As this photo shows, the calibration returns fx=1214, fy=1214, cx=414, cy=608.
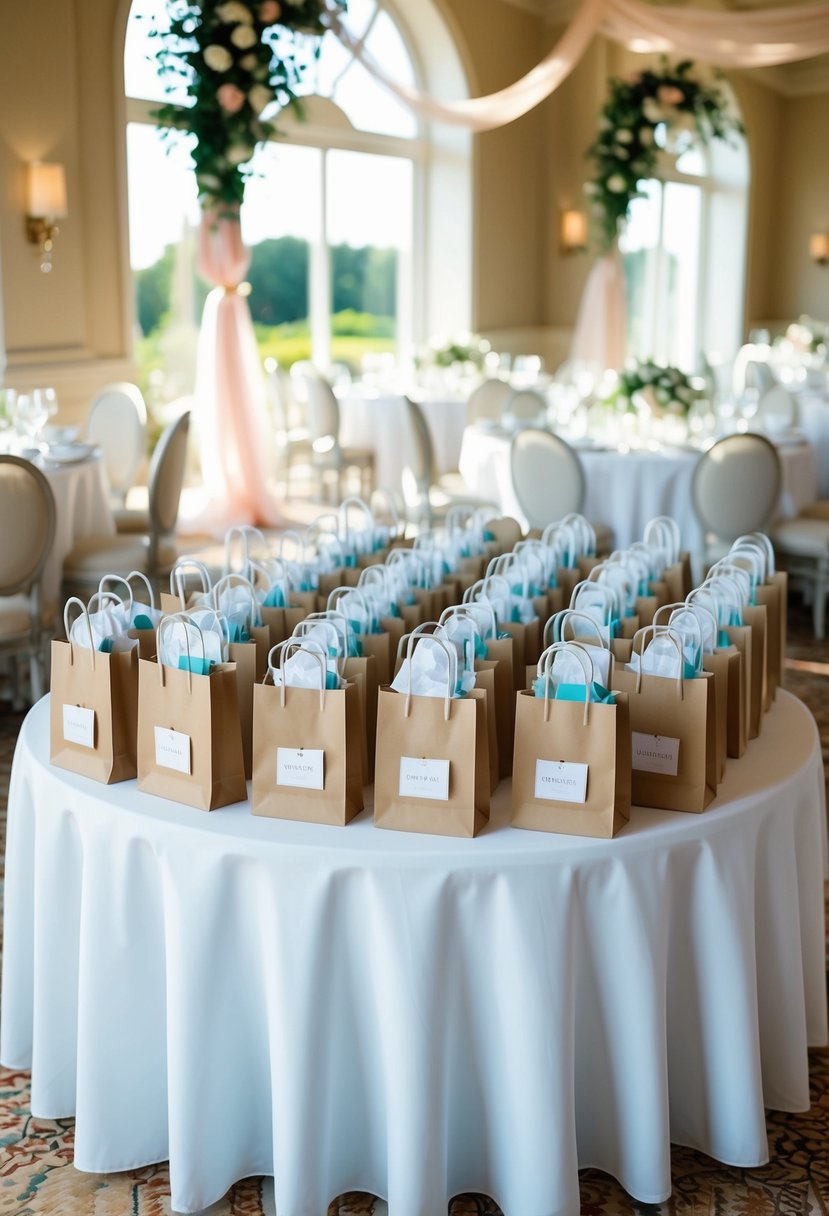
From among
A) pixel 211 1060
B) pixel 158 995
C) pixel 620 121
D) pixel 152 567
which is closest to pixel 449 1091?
pixel 211 1060

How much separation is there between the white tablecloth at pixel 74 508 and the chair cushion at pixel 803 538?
2888 mm

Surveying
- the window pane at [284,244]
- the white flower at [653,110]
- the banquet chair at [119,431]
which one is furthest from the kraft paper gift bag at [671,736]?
the white flower at [653,110]

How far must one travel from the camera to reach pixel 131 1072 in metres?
1.92

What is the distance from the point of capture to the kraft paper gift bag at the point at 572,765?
167 centimetres

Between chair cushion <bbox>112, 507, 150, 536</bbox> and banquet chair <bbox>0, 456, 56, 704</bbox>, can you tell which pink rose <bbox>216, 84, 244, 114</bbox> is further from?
banquet chair <bbox>0, 456, 56, 704</bbox>

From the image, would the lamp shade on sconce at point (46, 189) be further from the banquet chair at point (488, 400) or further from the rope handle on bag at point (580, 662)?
the rope handle on bag at point (580, 662)

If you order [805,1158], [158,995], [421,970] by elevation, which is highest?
[421,970]

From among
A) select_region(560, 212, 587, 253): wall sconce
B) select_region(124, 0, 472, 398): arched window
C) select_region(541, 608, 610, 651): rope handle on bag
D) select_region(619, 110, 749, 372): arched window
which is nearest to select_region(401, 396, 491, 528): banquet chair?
select_region(124, 0, 472, 398): arched window

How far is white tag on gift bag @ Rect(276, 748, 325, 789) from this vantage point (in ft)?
5.72

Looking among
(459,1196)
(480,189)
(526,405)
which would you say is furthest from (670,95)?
(459,1196)

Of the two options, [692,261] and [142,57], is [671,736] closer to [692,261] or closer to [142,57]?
[142,57]

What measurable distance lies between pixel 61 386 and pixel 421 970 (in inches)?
234

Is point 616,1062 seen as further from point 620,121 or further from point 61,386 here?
point 620,121

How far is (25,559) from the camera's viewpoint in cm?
383
